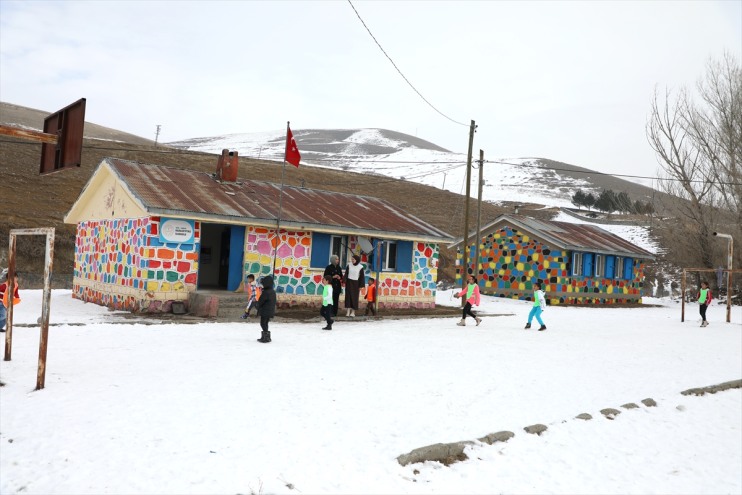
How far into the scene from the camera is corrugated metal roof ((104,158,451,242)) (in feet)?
60.3

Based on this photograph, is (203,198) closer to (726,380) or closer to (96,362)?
(96,362)

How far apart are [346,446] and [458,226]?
2123 inches

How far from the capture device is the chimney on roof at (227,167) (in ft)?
73.9

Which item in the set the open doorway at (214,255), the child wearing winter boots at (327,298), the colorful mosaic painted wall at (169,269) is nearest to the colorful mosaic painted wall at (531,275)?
the colorful mosaic painted wall at (169,269)

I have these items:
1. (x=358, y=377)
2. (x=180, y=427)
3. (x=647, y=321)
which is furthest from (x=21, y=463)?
(x=647, y=321)

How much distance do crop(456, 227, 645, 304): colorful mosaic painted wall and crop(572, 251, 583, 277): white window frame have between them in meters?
0.26

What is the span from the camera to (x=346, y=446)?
23.2 ft

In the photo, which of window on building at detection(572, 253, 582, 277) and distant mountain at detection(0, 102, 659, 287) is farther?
distant mountain at detection(0, 102, 659, 287)

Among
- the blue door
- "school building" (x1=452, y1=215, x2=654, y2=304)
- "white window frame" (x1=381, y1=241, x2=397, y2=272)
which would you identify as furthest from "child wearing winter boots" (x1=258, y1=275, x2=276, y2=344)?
"school building" (x1=452, y1=215, x2=654, y2=304)

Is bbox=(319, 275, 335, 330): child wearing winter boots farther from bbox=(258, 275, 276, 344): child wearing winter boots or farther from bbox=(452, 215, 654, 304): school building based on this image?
bbox=(452, 215, 654, 304): school building

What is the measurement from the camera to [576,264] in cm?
3241

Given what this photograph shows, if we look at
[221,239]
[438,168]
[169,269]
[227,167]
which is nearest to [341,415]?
→ [169,269]

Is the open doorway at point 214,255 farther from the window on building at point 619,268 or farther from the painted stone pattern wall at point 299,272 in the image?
the window on building at point 619,268

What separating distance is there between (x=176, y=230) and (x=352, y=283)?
18.1 ft
